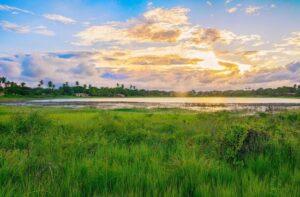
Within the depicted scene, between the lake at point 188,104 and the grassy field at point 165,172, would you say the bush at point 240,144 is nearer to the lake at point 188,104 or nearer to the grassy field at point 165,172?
the grassy field at point 165,172

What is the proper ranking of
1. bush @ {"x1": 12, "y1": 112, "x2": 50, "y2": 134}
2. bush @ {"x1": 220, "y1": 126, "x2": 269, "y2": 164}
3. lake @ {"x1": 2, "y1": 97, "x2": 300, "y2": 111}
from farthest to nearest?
1. lake @ {"x1": 2, "y1": 97, "x2": 300, "y2": 111}
2. bush @ {"x1": 12, "y1": 112, "x2": 50, "y2": 134}
3. bush @ {"x1": 220, "y1": 126, "x2": 269, "y2": 164}

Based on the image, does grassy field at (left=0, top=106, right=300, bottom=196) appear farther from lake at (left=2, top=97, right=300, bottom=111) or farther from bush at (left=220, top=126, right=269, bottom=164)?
lake at (left=2, top=97, right=300, bottom=111)

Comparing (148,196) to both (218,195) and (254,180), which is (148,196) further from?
(254,180)

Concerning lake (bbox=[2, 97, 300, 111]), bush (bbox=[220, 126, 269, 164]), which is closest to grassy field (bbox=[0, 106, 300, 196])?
bush (bbox=[220, 126, 269, 164])

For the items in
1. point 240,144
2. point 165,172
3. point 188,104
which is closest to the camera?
point 165,172

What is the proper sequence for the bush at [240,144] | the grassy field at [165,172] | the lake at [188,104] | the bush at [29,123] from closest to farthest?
the grassy field at [165,172] < the bush at [240,144] < the bush at [29,123] < the lake at [188,104]

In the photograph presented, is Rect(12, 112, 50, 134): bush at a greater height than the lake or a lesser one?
greater

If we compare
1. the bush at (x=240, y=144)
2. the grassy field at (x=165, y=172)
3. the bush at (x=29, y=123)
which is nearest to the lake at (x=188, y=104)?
the bush at (x=29, y=123)

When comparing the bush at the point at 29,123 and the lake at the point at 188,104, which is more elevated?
the bush at the point at 29,123

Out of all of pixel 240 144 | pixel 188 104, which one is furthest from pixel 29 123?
pixel 188 104

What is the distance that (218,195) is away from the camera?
420cm

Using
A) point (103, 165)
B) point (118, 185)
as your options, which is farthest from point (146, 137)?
point (118, 185)

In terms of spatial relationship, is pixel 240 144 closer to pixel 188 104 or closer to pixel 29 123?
pixel 29 123

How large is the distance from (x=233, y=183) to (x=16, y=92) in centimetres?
13249
